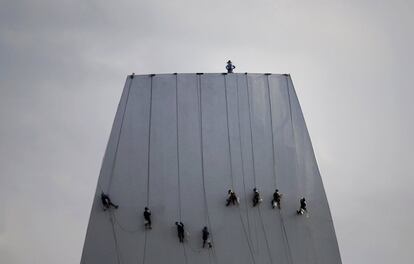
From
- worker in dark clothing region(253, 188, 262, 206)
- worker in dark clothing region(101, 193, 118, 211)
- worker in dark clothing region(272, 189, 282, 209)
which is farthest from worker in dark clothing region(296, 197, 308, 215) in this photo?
worker in dark clothing region(101, 193, 118, 211)

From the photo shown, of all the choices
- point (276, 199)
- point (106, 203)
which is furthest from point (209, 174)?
point (106, 203)

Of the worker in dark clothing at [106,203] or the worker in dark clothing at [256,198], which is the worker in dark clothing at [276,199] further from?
the worker in dark clothing at [106,203]

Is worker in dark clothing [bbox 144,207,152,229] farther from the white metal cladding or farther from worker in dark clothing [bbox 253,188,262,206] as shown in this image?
worker in dark clothing [bbox 253,188,262,206]

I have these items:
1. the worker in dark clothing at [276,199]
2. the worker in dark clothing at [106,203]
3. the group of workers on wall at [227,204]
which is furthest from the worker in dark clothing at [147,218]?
the worker in dark clothing at [276,199]

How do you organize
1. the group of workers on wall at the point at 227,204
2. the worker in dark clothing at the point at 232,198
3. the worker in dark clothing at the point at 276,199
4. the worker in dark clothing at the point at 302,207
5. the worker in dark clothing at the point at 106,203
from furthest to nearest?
the worker in dark clothing at the point at 302,207 → the worker in dark clothing at the point at 276,199 → the worker in dark clothing at the point at 232,198 → the worker in dark clothing at the point at 106,203 → the group of workers on wall at the point at 227,204

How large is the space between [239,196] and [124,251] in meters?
4.87

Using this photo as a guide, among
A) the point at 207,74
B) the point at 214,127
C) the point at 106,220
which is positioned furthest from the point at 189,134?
the point at 106,220

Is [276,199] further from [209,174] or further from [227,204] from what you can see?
[209,174]

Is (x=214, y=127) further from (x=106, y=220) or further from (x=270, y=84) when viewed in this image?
(x=106, y=220)

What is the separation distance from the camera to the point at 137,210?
24.3m

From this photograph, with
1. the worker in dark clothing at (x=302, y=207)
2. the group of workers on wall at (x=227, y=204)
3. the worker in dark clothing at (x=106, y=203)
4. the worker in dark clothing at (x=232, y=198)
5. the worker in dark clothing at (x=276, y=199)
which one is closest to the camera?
the group of workers on wall at (x=227, y=204)

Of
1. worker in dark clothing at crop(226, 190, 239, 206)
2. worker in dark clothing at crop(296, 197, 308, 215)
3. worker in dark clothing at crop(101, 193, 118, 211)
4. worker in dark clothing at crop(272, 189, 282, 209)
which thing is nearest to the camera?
worker in dark clothing at crop(101, 193, 118, 211)

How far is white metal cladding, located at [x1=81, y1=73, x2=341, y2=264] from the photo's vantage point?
2406 centimetres

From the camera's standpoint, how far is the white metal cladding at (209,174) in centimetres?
2406
